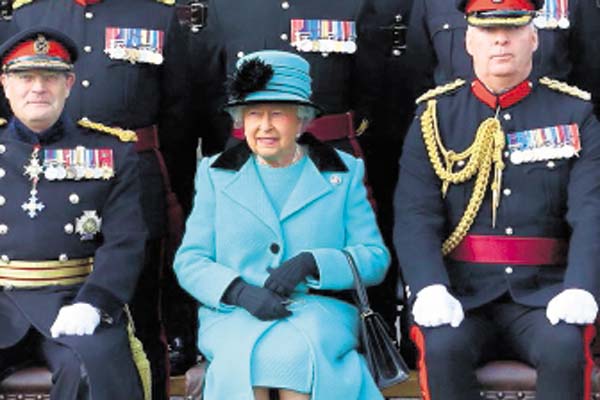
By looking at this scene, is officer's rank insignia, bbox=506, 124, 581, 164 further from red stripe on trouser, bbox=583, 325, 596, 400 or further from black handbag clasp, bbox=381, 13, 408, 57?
black handbag clasp, bbox=381, 13, 408, 57

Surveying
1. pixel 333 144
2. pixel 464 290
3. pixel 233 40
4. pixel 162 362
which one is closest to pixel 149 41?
pixel 233 40

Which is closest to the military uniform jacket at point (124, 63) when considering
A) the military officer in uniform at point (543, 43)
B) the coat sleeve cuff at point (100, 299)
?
the coat sleeve cuff at point (100, 299)

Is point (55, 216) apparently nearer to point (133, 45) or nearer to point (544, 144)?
point (133, 45)

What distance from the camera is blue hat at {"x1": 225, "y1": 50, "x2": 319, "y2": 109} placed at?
4.93 m

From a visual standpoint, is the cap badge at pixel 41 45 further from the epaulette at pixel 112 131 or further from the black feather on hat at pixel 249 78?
the black feather on hat at pixel 249 78

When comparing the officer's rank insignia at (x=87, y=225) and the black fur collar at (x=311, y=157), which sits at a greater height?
the black fur collar at (x=311, y=157)

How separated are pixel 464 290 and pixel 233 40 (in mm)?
1420

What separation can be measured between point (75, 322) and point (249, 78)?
999 mm

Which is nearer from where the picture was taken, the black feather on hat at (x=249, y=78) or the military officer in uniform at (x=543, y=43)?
the black feather on hat at (x=249, y=78)

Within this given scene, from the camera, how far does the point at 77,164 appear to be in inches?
205

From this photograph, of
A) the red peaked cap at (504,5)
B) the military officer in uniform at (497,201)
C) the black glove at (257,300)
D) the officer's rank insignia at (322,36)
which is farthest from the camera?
Answer: the officer's rank insignia at (322,36)

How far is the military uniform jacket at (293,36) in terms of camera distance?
5719 mm

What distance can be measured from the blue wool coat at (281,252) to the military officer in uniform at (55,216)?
0.27 meters

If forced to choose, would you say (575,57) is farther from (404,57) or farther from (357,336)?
(357,336)
